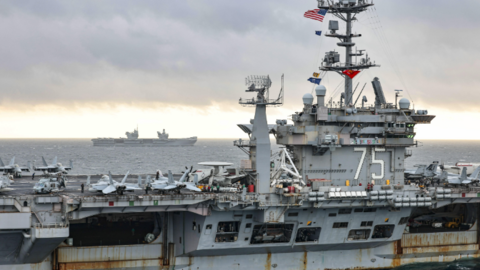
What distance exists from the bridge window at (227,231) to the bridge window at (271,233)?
956 millimetres

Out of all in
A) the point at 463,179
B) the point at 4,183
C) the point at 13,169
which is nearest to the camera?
the point at 4,183

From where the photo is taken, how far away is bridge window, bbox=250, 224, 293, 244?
29.3m

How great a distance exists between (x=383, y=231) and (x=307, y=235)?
4475 millimetres

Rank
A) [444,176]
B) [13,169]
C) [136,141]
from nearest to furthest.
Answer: [444,176]
[13,169]
[136,141]

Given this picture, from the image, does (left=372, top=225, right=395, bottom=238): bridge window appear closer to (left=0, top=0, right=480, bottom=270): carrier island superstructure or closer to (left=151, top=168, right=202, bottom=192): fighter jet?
(left=0, top=0, right=480, bottom=270): carrier island superstructure

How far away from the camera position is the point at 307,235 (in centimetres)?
3019

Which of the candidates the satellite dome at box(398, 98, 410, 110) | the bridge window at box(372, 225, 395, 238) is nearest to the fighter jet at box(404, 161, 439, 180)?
the satellite dome at box(398, 98, 410, 110)

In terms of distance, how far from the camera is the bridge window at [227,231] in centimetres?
2866

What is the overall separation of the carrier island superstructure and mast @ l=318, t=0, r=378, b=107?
7 centimetres

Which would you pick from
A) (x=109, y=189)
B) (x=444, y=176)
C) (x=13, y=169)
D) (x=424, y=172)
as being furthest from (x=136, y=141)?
(x=109, y=189)

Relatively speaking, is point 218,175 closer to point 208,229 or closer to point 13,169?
point 208,229

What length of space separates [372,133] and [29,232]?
17.9 metres

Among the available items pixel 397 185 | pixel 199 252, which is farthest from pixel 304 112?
pixel 199 252

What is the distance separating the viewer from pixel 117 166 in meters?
91.6
